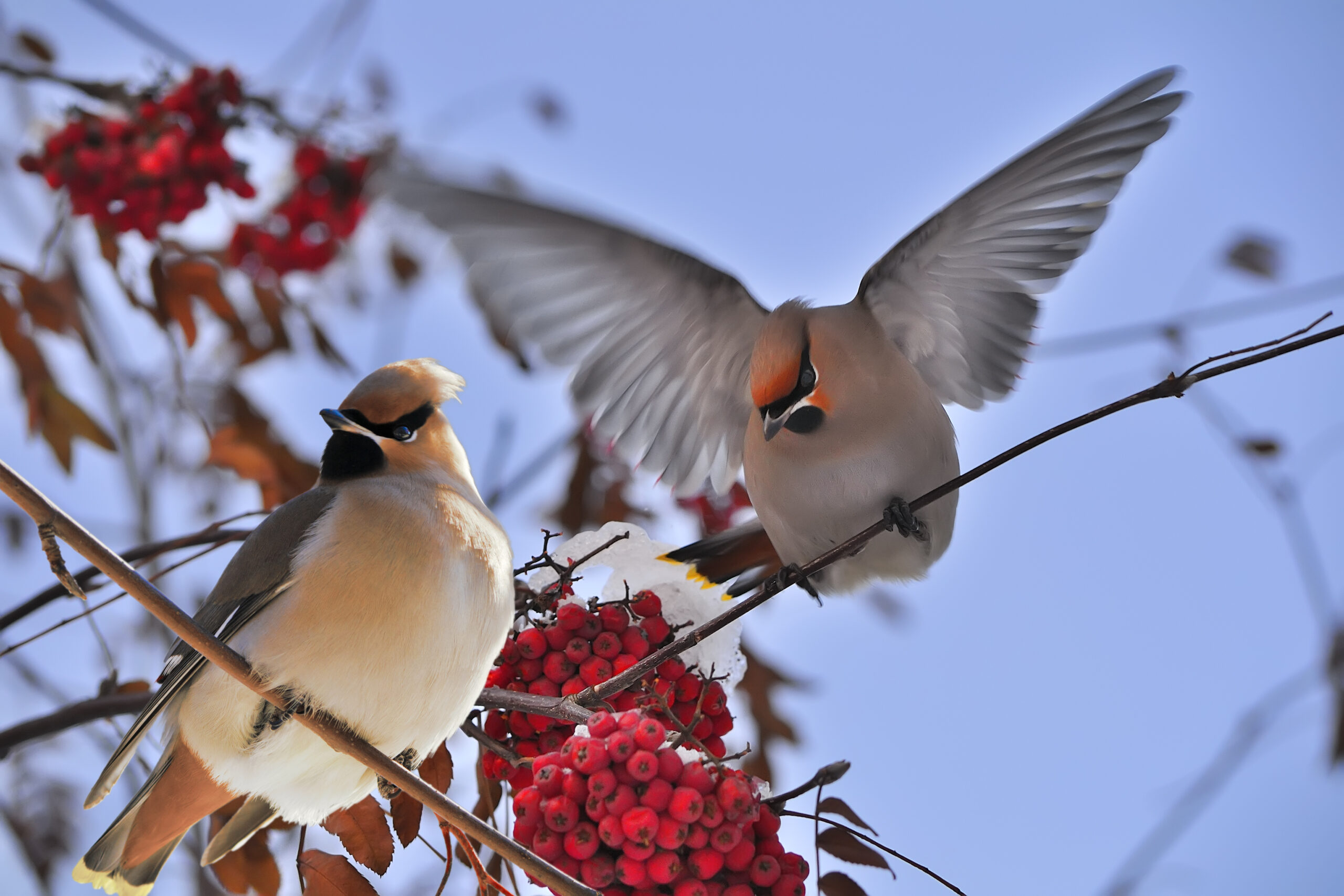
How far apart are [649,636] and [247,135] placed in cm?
200

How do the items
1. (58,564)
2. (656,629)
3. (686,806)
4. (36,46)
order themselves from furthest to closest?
(36,46), (656,629), (686,806), (58,564)

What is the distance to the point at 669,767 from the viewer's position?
134 cm

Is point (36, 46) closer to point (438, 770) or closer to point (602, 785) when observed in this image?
point (438, 770)

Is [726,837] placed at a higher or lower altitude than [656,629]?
lower

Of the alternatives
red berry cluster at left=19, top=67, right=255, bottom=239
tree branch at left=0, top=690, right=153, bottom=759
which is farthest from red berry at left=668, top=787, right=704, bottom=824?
red berry cluster at left=19, top=67, right=255, bottom=239

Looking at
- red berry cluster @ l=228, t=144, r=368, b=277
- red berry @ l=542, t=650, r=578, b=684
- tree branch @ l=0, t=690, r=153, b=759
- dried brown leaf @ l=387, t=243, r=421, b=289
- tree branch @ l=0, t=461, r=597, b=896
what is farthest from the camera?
dried brown leaf @ l=387, t=243, r=421, b=289

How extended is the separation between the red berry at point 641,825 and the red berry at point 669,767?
0.05 metres

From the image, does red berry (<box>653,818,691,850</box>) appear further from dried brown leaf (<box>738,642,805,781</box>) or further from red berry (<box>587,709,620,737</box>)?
dried brown leaf (<box>738,642,805,781</box>)

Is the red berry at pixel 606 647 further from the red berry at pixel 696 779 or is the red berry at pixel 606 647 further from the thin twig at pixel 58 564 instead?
the thin twig at pixel 58 564

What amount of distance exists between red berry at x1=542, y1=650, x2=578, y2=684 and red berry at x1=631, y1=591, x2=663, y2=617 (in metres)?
0.14

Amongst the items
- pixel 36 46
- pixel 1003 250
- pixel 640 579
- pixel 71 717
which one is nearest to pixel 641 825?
pixel 640 579

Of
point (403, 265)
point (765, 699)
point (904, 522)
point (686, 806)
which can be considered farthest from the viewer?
point (403, 265)

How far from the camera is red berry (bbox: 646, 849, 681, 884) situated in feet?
4.35

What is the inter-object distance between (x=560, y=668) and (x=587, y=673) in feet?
0.17
